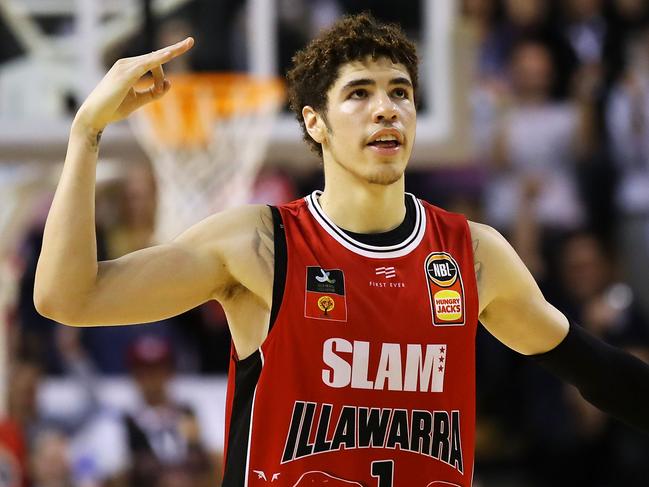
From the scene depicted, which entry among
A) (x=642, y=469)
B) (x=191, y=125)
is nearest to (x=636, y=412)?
(x=191, y=125)

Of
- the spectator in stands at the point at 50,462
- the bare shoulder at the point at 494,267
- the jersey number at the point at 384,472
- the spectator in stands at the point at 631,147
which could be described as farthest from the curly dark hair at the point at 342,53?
the spectator in stands at the point at 631,147

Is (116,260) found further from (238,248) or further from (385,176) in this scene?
(385,176)

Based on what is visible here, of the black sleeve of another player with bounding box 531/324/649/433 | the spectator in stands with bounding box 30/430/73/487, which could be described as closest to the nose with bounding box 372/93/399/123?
the black sleeve of another player with bounding box 531/324/649/433

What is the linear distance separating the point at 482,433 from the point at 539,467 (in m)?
0.53

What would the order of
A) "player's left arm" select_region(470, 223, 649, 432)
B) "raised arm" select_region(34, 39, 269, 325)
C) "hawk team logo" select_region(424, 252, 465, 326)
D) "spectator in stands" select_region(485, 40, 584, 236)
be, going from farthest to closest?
1. "spectator in stands" select_region(485, 40, 584, 236)
2. "player's left arm" select_region(470, 223, 649, 432)
3. "hawk team logo" select_region(424, 252, 465, 326)
4. "raised arm" select_region(34, 39, 269, 325)

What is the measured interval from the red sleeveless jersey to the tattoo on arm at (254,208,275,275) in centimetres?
3

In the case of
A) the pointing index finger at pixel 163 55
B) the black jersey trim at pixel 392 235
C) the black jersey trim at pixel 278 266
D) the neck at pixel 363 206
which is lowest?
the black jersey trim at pixel 278 266

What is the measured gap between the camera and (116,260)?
2.90 metres

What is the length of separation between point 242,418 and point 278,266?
428mm

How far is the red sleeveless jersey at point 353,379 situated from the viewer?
2.98 metres

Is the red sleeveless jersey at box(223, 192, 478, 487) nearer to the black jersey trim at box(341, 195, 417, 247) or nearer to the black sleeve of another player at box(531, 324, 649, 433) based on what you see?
the black jersey trim at box(341, 195, 417, 247)

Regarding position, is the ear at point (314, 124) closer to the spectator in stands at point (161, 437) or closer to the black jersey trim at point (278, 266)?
the black jersey trim at point (278, 266)

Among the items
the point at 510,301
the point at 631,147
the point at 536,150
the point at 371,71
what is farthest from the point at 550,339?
the point at 631,147

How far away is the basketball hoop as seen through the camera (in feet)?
23.4
